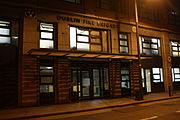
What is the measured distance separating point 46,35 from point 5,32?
9.68 feet

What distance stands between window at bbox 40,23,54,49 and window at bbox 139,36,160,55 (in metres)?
10.2

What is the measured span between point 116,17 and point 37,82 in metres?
10.2

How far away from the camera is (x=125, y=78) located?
55.4 feet

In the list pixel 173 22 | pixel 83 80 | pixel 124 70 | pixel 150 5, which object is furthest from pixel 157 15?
pixel 83 80

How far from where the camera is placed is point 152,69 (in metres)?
19.3

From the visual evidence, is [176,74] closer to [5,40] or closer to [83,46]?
[83,46]

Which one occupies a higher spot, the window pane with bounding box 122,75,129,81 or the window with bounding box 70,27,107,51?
the window with bounding box 70,27,107,51

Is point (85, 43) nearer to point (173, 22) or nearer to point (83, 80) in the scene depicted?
point (83, 80)

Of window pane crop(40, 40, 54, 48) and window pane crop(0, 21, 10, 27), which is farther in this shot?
window pane crop(40, 40, 54, 48)

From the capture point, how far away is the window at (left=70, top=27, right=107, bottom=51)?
14.9 m

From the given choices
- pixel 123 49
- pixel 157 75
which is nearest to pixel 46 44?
pixel 123 49

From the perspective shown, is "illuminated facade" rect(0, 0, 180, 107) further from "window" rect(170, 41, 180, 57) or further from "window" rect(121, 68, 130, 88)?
"window" rect(170, 41, 180, 57)

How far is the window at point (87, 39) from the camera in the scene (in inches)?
588

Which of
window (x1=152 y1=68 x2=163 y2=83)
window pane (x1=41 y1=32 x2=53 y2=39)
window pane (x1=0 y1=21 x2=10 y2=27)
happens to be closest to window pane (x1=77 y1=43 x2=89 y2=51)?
window pane (x1=41 y1=32 x2=53 y2=39)
